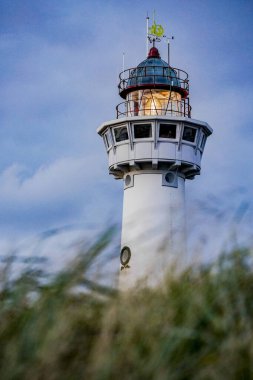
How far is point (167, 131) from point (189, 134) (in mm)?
883

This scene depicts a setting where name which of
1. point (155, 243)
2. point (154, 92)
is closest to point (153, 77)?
point (154, 92)

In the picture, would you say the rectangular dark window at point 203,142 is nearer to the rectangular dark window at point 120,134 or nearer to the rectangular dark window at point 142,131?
the rectangular dark window at point 142,131

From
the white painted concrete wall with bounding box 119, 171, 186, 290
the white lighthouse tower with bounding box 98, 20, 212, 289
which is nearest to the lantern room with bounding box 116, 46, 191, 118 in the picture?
the white lighthouse tower with bounding box 98, 20, 212, 289

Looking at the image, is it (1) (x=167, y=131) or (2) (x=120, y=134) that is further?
(2) (x=120, y=134)

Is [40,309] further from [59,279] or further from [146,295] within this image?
[146,295]

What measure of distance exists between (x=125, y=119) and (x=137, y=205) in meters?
2.73

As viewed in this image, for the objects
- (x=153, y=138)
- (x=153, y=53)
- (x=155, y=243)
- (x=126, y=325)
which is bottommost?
(x=126, y=325)

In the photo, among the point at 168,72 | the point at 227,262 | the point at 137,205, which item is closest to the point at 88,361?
the point at 227,262

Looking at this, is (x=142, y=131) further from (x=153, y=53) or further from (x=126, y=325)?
(x=126, y=325)

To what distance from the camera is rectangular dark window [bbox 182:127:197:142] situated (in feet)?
77.9

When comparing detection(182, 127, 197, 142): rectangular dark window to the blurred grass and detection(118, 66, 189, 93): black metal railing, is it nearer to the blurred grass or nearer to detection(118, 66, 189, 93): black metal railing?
detection(118, 66, 189, 93): black metal railing

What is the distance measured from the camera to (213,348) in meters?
2.36

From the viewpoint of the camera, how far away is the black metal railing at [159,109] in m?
23.5

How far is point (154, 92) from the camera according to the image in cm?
2342
